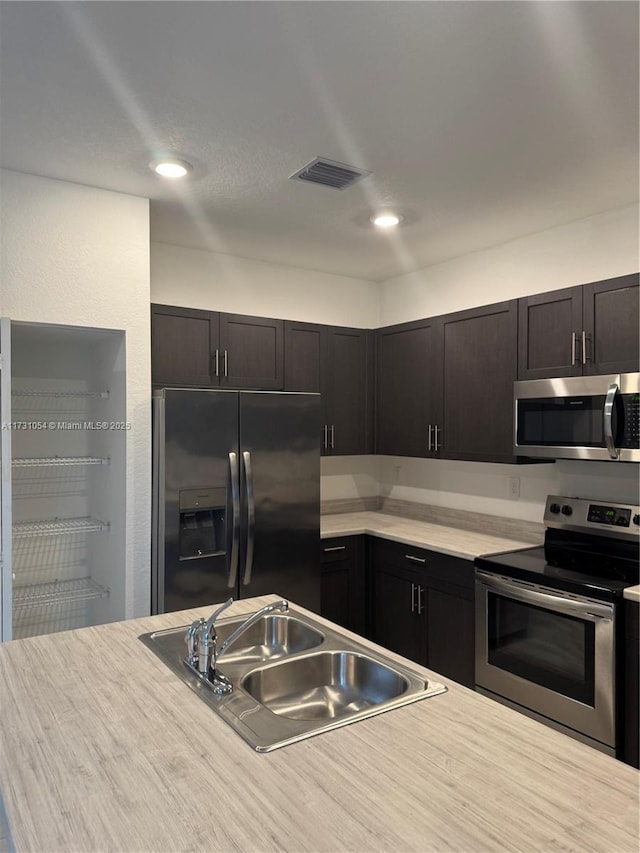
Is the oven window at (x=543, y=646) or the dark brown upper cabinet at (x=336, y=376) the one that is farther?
the dark brown upper cabinet at (x=336, y=376)

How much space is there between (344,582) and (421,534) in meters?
0.55

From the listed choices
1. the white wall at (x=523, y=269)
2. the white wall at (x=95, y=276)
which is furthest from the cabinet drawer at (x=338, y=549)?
the white wall at (x=523, y=269)

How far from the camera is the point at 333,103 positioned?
2.08m

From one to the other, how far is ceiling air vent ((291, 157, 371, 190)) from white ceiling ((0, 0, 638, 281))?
45mm

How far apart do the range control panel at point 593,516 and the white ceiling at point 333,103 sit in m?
1.47

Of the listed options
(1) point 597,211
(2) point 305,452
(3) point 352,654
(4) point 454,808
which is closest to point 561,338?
(1) point 597,211

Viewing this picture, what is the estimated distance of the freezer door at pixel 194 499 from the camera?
294 cm

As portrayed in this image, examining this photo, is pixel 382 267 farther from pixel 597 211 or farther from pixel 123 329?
pixel 123 329

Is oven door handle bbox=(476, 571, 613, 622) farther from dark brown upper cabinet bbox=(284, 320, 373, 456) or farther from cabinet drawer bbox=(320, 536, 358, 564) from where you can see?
dark brown upper cabinet bbox=(284, 320, 373, 456)

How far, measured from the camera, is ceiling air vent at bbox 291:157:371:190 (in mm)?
2566

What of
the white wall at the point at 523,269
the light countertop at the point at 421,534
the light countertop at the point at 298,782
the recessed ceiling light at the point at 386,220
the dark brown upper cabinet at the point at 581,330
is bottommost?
the light countertop at the point at 298,782

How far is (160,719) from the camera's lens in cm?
138

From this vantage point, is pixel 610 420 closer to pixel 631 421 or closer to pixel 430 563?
pixel 631 421

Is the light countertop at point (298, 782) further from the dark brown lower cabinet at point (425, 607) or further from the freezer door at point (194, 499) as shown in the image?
the dark brown lower cabinet at point (425, 607)
